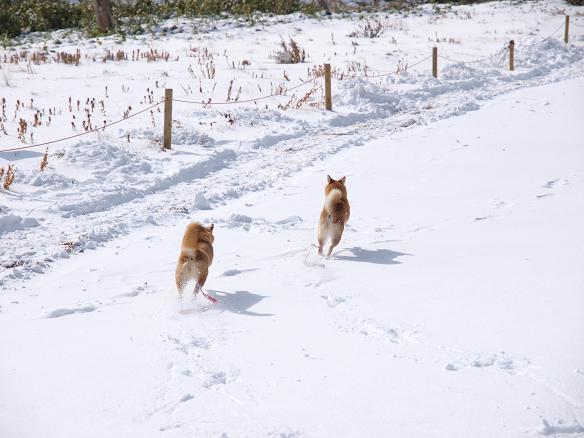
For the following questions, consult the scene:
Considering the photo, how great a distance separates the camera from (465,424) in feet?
11.1

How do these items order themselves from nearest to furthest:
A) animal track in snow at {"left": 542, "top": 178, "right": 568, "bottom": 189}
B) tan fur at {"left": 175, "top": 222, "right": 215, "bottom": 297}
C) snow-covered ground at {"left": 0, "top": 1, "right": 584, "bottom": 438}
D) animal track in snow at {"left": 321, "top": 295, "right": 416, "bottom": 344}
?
snow-covered ground at {"left": 0, "top": 1, "right": 584, "bottom": 438}, animal track in snow at {"left": 321, "top": 295, "right": 416, "bottom": 344}, tan fur at {"left": 175, "top": 222, "right": 215, "bottom": 297}, animal track in snow at {"left": 542, "top": 178, "right": 568, "bottom": 189}

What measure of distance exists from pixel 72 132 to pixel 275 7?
87.3ft

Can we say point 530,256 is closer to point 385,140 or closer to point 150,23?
point 385,140

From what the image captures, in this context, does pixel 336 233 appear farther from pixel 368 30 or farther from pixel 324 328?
pixel 368 30

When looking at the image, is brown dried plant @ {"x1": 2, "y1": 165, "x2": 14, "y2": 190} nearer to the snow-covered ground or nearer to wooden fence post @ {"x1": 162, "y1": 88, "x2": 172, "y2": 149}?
the snow-covered ground

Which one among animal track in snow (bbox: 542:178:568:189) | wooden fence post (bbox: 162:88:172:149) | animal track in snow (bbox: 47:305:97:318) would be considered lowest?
animal track in snow (bbox: 47:305:97:318)

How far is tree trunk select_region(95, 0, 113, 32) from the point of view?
3081 cm

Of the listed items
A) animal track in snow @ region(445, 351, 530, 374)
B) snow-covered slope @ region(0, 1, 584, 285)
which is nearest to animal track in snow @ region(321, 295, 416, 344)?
animal track in snow @ region(445, 351, 530, 374)

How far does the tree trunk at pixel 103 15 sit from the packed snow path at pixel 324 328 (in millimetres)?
25132

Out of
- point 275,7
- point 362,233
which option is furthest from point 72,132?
point 275,7

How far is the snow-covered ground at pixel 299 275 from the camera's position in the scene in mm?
3699

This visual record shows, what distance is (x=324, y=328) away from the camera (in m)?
4.86

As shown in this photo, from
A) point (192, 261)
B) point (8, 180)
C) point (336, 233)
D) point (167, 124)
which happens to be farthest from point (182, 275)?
point (167, 124)

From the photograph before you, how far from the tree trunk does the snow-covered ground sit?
16.2m
